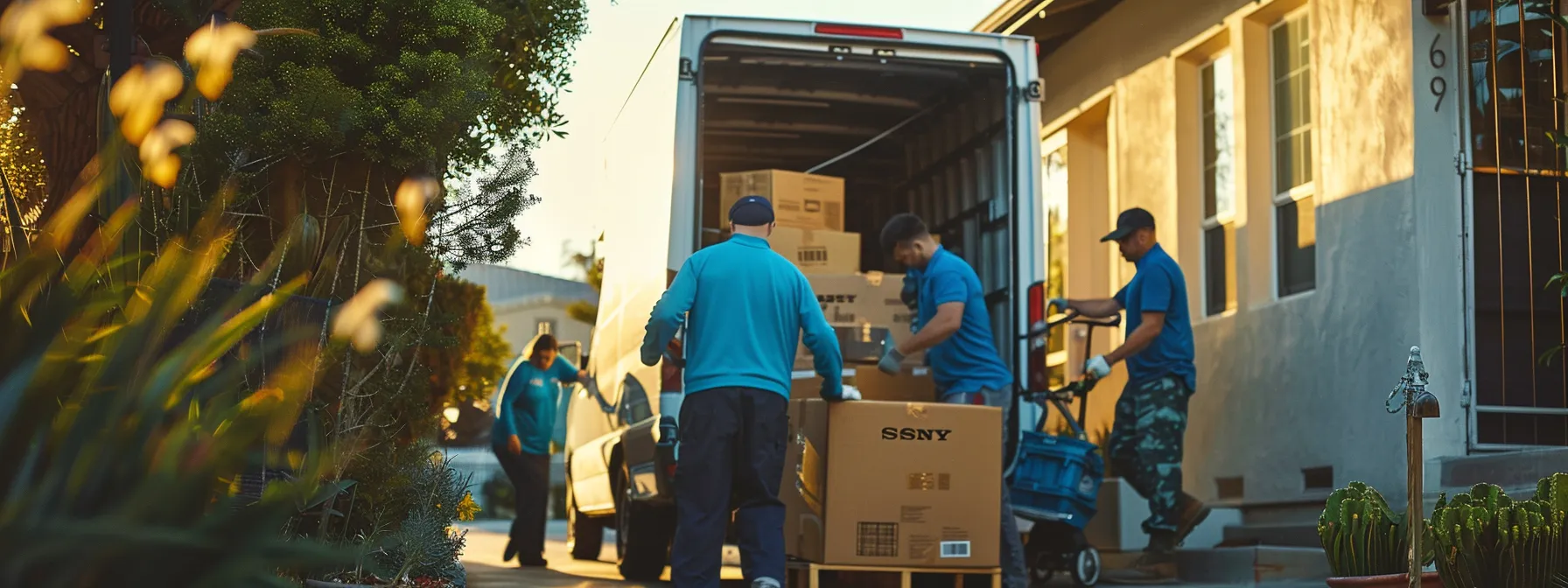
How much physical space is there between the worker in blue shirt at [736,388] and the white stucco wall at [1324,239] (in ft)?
12.2

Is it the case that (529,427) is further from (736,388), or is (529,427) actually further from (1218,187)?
(736,388)

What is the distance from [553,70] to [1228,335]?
4.50 metres

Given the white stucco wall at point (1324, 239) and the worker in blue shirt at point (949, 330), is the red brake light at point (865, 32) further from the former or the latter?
the white stucco wall at point (1324, 239)

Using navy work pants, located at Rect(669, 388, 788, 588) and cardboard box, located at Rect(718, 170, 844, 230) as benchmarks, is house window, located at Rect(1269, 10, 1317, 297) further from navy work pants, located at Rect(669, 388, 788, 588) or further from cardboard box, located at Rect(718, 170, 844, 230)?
navy work pants, located at Rect(669, 388, 788, 588)

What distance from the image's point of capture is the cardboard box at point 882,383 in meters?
8.92

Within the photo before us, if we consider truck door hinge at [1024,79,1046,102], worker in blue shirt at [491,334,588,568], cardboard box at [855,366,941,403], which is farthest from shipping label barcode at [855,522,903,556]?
worker in blue shirt at [491,334,588,568]

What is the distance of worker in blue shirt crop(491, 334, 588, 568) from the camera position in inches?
492

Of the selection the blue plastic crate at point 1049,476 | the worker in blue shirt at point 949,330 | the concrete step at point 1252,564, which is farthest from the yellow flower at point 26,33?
the concrete step at point 1252,564

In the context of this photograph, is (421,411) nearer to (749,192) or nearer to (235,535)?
(749,192)

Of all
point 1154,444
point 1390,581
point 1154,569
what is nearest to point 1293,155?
point 1154,444

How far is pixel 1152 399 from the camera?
9.50 meters

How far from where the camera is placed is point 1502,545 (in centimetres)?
536

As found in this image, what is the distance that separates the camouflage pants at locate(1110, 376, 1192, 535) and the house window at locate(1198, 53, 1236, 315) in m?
2.43

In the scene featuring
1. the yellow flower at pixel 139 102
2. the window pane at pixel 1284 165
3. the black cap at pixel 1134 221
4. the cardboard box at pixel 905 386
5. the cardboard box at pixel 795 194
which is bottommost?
the yellow flower at pixel 139 102
